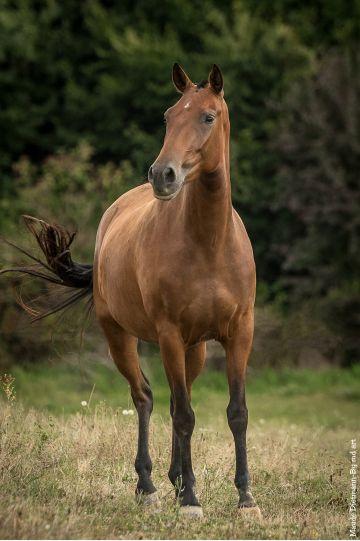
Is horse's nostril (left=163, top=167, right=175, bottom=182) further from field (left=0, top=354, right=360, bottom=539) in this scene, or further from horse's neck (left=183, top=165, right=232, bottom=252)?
field (left=0, top=354, right=360, bottom=539)

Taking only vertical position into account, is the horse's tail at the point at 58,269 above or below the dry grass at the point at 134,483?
above

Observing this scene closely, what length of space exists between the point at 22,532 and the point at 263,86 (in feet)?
57.8

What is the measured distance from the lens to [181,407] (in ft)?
23.2

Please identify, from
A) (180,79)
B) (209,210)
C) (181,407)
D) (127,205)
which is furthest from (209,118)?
(127,205)

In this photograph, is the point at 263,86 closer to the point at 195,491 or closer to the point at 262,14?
the point at 262,14

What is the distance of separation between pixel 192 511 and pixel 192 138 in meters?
2.31

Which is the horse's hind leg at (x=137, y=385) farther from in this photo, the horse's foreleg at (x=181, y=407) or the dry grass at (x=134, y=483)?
the horse's foreleg at (x=181, y=407)

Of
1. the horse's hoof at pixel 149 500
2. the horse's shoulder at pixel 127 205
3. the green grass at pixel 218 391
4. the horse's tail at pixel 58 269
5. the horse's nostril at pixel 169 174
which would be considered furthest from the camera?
the green grass at pixel 218 391

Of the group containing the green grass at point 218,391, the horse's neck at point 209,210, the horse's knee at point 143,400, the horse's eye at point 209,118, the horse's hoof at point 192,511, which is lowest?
the horse's hoof at point 192,511

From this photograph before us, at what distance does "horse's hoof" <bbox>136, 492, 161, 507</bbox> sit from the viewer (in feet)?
23.5

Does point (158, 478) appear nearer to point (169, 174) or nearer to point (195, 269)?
point (195, 269)

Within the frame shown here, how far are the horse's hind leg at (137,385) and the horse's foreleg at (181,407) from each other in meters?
0.75

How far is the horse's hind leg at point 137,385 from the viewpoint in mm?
7871

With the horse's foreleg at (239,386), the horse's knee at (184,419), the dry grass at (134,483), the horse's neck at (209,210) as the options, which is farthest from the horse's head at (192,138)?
the dry grass at (134,483)
